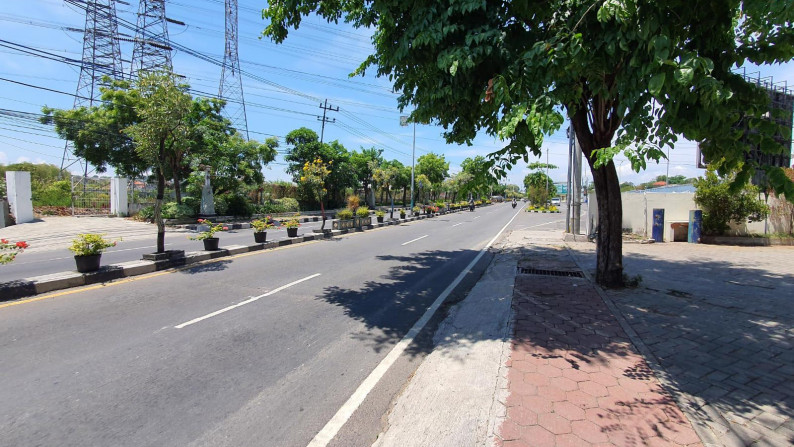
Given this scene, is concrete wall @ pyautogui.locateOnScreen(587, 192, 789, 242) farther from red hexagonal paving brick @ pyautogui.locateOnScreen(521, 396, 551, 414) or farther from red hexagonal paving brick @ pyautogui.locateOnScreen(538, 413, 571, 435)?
red hexagonal paving brick @ pyautogui.locateOnScreen(538, 413, 571, 435)

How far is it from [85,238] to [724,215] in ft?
59.8

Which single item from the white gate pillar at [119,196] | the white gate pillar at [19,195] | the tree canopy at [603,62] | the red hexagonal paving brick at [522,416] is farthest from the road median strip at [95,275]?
the white gate pillar at [119,196]

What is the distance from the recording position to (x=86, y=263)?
23.8ft

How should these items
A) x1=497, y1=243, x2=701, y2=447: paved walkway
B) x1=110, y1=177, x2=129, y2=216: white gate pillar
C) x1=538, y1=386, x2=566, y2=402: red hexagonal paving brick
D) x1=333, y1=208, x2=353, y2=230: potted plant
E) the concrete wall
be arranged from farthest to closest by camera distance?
1. x1=110, y1=177, x2=129, y2=216: white gate pillar
2. x1=333, y1=208, x2=353, y2=230: potted plant
3. the concrete wall
4. x1=538, y1=386, x2=566, y2=402: red hexagonal paving brick
5. x1=497, y1=243, x2=701, y2=447: paved walkway

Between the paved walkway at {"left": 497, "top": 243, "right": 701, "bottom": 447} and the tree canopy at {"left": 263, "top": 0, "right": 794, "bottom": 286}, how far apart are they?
6.72ft

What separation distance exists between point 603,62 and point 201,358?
550 cm

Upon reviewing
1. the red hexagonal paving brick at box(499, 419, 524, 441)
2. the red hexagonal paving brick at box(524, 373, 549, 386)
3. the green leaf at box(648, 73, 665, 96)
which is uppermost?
the green leaf at box(648, 73, 665, 96)

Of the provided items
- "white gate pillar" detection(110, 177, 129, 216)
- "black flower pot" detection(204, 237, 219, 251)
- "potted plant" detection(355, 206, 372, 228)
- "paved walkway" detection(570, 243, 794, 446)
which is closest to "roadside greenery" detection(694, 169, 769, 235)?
"paved walkway" detection(570, 243, 794, 446)

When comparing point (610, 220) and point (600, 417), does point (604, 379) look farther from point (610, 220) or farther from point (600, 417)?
point (610, 220)

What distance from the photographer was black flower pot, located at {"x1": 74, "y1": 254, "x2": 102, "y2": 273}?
23.7 feet

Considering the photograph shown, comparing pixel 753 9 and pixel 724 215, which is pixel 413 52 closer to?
pixel 753 9

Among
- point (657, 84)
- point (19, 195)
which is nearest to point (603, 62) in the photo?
point (657, 84)

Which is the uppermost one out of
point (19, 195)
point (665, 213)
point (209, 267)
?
point (19, 195)

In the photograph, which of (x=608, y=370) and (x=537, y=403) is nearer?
(x=537, y=403)
